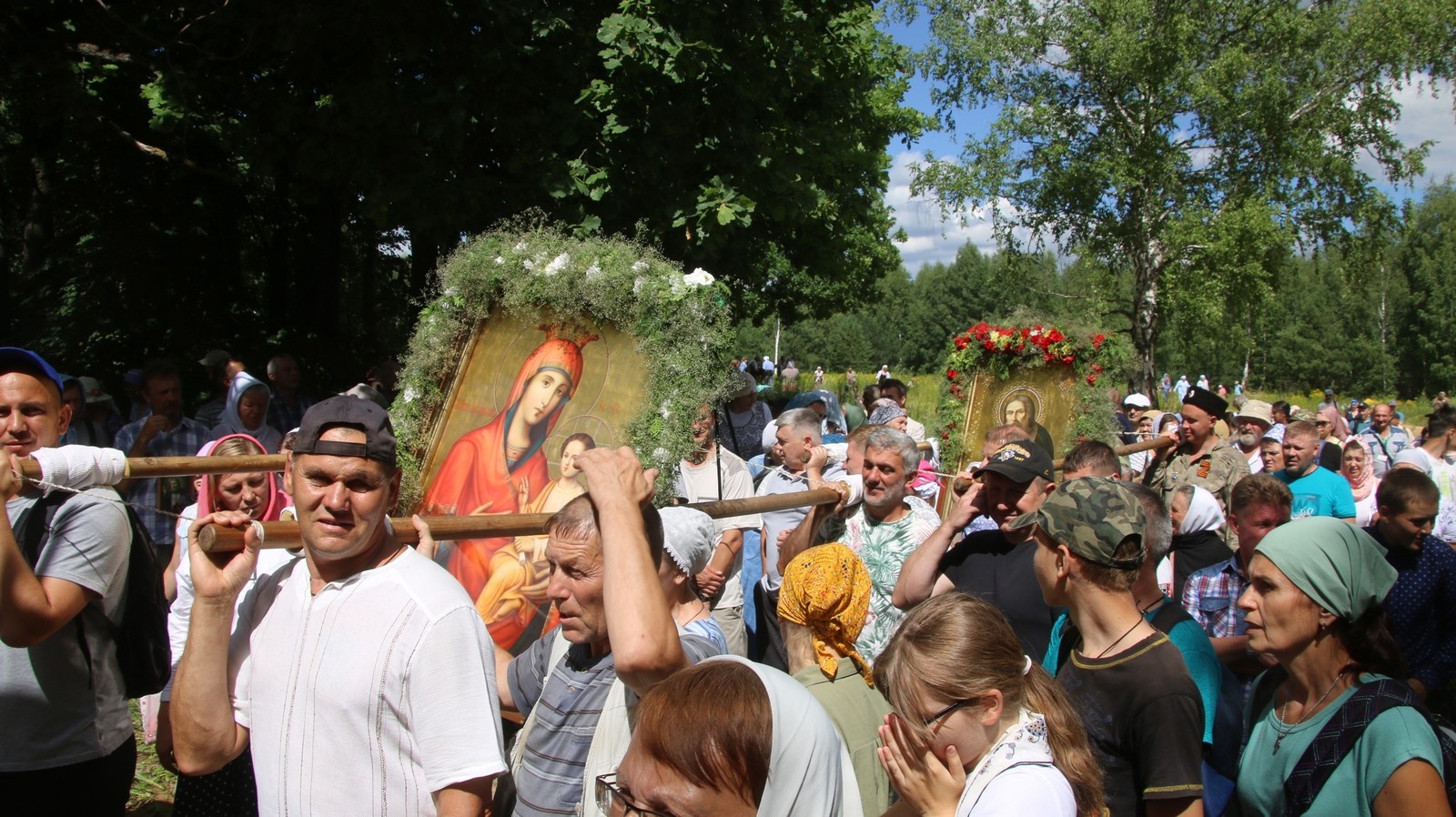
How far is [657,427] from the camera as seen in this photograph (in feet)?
12.7

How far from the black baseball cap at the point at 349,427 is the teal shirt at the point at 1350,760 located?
256 centimetres

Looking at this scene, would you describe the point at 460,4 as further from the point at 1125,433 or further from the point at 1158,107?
the point at 1158,107

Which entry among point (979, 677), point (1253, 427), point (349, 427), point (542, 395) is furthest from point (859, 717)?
point (1253, 427)

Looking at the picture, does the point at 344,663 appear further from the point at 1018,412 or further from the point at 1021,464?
the point at 1018,412

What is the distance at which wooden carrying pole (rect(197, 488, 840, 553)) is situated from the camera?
2590mm

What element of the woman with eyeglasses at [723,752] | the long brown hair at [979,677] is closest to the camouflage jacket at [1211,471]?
the long brown hair at [979,677]

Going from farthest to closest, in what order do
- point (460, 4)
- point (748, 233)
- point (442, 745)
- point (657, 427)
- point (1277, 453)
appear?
point (748, 233) → point (460, 4) → point (1277, 453) → point (657, 427) → point (442, 745)

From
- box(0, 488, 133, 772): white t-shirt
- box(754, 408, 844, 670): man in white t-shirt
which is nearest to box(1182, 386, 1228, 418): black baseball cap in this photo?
box(754, 408, 844, 670): man in white t-shirt

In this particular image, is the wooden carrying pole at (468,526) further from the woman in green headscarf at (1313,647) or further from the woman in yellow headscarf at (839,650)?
the woman in green headscarf at (1313,647)

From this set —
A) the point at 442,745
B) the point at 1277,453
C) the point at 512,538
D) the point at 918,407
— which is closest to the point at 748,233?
the point at 1277,453

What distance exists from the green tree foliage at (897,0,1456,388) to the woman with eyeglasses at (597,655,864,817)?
80.6 feet

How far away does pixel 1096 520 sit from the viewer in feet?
9.86

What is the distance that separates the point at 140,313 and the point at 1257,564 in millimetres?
13408

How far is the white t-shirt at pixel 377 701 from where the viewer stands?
2.39m
